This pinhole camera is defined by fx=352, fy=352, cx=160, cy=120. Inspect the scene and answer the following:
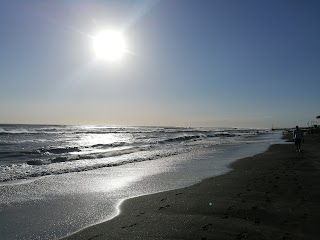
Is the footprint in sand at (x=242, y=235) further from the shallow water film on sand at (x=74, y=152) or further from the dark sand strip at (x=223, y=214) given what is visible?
the shallow water film on sand at (x=74, y=152)

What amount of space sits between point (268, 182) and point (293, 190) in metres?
1.79

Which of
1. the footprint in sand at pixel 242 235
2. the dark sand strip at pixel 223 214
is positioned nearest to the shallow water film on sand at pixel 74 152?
the dark sand strip at pixel 223 214

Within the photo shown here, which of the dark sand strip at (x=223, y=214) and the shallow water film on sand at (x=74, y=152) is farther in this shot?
the shallow water film on sand at (x=74, y=152)

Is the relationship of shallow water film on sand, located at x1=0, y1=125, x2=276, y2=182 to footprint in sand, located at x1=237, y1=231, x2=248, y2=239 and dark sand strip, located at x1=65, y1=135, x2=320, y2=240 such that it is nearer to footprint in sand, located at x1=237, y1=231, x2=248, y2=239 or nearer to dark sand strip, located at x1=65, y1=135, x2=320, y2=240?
dark sand strip, located at x1=65, y1=135, x2=320, y2=240

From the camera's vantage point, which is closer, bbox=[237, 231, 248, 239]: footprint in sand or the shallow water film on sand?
bbox=[237, 231, 248, 239]: footprint in sand

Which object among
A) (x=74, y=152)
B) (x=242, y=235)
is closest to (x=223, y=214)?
(x=242, y=235)

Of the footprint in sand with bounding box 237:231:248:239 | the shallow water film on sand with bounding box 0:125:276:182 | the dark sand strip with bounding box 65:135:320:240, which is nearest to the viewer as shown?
the footprint in sand with bounding box 237:231:248:239

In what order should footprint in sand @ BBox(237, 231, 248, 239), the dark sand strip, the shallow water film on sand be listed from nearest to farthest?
footprint in sand @ BBox(237, 231, 248, 239) < the dark sand strip < the shallow water film on sand

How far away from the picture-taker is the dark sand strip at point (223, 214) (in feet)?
21.6

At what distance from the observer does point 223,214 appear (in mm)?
7895

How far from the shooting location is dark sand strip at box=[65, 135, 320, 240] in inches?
259

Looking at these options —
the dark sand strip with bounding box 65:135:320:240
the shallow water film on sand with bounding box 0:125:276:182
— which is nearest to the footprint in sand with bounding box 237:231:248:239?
the dark sand strip with bounding box 65:135:320:240

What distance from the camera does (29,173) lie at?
16406 mm

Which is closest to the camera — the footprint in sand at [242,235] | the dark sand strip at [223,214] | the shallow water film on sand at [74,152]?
the footprint in sand at [242,235]
